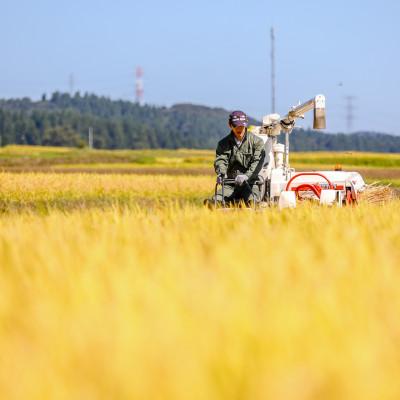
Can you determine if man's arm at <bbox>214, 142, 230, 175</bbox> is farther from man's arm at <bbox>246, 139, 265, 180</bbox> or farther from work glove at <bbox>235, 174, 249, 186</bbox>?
work glove at <bbox>235, 174, 249, 186</bbox>

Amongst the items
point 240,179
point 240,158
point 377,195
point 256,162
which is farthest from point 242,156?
point 377,195

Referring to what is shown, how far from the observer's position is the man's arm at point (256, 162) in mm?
10539

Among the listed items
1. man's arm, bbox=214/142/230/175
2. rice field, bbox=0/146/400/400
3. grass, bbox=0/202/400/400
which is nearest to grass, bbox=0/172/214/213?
man's arm, bbox=214/142/230/175

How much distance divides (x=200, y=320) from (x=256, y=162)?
768 centimetres

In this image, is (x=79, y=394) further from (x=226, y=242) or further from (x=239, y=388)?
(x=226, y=242)

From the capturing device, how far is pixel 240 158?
10766mm

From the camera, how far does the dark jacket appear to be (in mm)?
10625

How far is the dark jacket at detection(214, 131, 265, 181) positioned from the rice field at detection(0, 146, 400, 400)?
5.11m

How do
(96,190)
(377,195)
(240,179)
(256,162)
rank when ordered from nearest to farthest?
1. (240,179)
2. (256,162)
3. (377,195)
4. (96,190)

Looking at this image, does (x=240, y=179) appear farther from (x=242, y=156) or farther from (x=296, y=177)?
(x=296, y=177)

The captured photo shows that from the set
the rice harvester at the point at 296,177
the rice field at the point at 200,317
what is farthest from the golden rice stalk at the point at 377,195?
the rice field at the point at 200,317

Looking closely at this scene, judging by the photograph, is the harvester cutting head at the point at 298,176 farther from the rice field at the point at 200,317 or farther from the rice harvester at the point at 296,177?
the rice field at the point at 200,317

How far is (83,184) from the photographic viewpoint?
27.9m

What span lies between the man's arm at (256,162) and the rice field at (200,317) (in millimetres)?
5019
